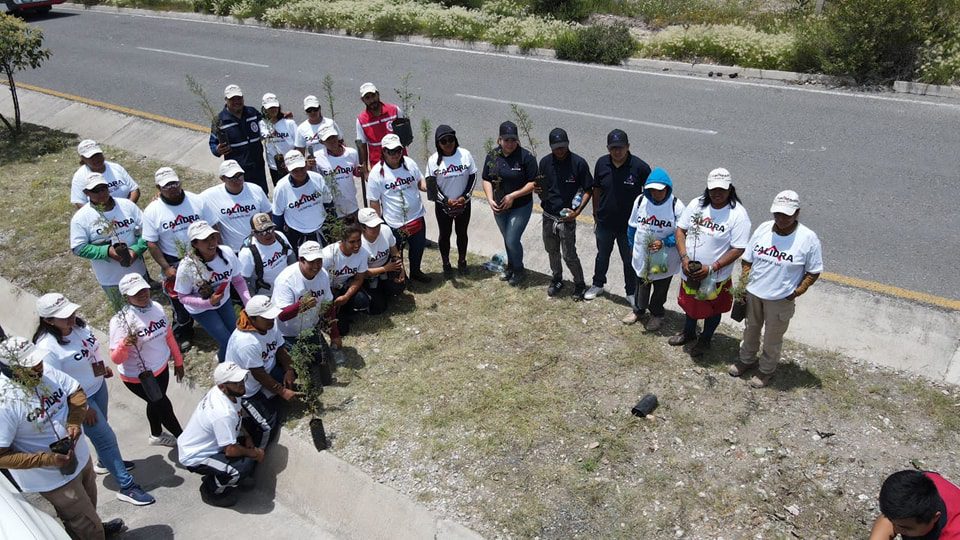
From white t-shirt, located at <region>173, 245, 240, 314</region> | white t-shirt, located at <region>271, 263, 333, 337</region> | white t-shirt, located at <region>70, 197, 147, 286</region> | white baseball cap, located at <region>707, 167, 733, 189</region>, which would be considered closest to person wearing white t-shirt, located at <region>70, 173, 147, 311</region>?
white t-shirt, located at <region>70, 197, 147, 286</region>

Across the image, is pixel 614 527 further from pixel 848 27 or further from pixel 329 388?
pixel 848 27

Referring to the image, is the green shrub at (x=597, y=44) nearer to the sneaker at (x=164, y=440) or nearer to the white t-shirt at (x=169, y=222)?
the white t-shirt at (x=169, y=222)

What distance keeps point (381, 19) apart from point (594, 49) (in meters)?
6.29

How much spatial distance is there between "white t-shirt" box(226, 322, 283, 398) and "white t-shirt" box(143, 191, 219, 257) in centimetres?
162

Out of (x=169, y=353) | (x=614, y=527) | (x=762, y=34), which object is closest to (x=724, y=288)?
(x=614, y=527)

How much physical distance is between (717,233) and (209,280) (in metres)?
4.62

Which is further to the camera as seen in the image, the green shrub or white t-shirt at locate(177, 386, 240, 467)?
the green shrub

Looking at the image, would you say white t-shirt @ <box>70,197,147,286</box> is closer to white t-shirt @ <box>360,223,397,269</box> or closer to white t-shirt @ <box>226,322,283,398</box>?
white t-shirt @ <box>226,322,283,398</box>

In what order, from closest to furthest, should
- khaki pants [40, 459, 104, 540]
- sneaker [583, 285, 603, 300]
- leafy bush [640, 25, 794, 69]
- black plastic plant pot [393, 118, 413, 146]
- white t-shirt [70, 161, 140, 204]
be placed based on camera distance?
khaki pants [40, 459, 104, 540], sneaker [583, 285, 603, 300], white t-shirt [70, 161, 140, 204], black plastic plant pot [393, 118, 413, 146], leafy bush [640, 25, 794, 69]

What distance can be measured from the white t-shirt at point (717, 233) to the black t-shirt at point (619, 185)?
0.73 metres

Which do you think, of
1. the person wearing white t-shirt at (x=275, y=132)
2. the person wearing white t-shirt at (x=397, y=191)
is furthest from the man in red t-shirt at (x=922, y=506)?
the person wearing white t-shirt at (x=275, y=132)

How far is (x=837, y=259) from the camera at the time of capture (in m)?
8.18

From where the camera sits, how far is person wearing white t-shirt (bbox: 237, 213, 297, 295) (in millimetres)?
6992

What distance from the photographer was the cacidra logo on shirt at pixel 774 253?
578 cm
